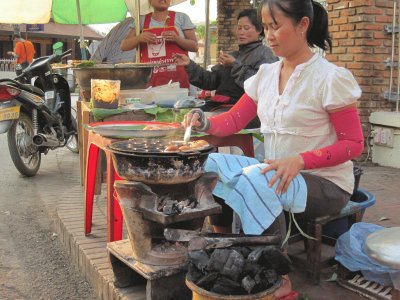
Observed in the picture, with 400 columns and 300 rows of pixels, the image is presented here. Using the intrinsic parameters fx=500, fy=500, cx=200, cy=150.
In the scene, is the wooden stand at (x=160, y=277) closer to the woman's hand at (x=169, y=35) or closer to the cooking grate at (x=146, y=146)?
the cooking grate at (x=146, y=146)

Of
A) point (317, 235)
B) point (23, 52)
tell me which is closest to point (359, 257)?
point (317, 235)

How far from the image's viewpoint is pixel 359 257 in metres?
2.57

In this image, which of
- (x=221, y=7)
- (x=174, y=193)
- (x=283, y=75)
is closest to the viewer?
(x=174, y=193)

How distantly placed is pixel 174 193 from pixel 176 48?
8.91 feet

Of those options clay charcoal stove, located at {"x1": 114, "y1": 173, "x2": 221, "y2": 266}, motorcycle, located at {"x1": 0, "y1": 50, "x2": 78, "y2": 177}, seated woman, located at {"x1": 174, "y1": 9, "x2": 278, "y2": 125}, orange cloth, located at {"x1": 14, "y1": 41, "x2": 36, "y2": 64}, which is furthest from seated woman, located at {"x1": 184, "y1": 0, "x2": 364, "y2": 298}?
orange cloth, located at {"x1": 14, "y1": 41, "x2": 36, "y2": 64}

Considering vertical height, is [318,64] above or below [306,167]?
above

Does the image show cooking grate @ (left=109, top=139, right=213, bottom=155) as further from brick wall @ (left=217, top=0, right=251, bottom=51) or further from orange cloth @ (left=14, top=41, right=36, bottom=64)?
orange cloth @ (left=14, top=41, right=36, bottom=64)

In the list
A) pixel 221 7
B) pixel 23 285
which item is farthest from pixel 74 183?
pixel 221 7

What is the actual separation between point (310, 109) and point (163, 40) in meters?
2.58

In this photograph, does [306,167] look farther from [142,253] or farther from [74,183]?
[74,183]

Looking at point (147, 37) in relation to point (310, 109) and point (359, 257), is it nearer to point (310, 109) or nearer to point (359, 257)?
point (310, 109)

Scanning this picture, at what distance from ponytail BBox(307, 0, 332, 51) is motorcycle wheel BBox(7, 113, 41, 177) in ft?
14.5

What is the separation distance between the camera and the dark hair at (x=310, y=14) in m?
2.31

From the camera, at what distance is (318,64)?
2414 mm
